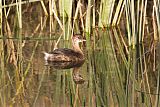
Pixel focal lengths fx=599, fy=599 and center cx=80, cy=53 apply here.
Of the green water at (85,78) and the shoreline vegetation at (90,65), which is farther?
the shoreline vegetation at (90,65)

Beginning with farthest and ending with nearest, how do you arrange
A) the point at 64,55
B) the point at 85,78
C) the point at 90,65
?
the point at 64,55 → the point at 90,65 → the point at 85,78

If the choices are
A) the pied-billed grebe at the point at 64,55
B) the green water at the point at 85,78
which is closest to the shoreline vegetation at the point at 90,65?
the green water at the point at 85,78

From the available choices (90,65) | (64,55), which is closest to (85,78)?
(90,65)

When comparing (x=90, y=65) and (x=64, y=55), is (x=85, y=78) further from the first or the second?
(x=64, y=55)

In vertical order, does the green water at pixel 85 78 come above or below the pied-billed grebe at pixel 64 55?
below

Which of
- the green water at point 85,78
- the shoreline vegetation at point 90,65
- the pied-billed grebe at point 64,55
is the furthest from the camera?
the pied-billed grebe at point 64,55

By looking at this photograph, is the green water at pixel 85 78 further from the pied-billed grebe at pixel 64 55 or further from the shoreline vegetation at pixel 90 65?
the pied-billed grebe at pixel 64 55

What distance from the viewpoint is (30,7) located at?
13891mm

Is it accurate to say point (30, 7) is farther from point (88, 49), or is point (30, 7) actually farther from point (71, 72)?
point (71, 72)

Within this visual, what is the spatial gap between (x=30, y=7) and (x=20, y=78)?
21.9 feet

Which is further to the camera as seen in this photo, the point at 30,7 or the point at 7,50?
the point at 30,7

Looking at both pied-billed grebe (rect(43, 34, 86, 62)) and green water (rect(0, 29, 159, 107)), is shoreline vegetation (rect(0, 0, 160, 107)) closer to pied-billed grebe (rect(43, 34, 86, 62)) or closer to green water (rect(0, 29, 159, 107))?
green water (rect(0, 29, 159, 107))

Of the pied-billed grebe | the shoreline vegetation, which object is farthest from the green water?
the pied-billed grebe

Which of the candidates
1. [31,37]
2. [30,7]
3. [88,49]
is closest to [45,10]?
[30,7]
